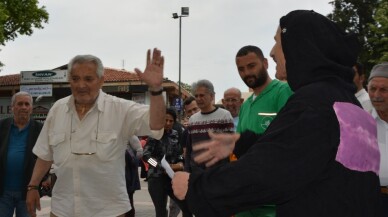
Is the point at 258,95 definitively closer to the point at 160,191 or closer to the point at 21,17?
the point at 160,191

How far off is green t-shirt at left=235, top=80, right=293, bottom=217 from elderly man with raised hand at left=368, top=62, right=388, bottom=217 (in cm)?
88

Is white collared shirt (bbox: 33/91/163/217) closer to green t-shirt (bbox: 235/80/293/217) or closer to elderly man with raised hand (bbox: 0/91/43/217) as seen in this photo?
green t-shirt (bbox: 235/80/293/217)

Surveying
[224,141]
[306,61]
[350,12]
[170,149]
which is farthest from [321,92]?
[350,12]

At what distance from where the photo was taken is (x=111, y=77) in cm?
4562

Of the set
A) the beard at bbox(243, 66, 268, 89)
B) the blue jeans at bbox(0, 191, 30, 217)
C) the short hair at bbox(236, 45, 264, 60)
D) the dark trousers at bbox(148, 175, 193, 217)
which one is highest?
the short hair at bbox(236, 45, 264, 60)

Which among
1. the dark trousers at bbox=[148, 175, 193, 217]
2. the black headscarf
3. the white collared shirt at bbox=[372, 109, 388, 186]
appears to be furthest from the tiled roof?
the black headscarf

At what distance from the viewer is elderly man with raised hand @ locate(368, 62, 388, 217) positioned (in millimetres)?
3939

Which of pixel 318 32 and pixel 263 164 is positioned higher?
pixel 318 32

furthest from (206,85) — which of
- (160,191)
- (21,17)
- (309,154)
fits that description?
(21,17)

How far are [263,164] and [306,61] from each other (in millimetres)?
482

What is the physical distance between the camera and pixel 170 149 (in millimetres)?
7332

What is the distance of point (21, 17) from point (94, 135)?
31.9 meters

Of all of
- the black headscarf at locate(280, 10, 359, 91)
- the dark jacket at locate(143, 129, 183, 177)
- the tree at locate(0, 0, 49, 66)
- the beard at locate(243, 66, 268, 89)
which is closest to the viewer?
the black headscarf at locate(280, 10, 359, 91)

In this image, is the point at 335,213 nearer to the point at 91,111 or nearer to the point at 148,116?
the point at 148,116
